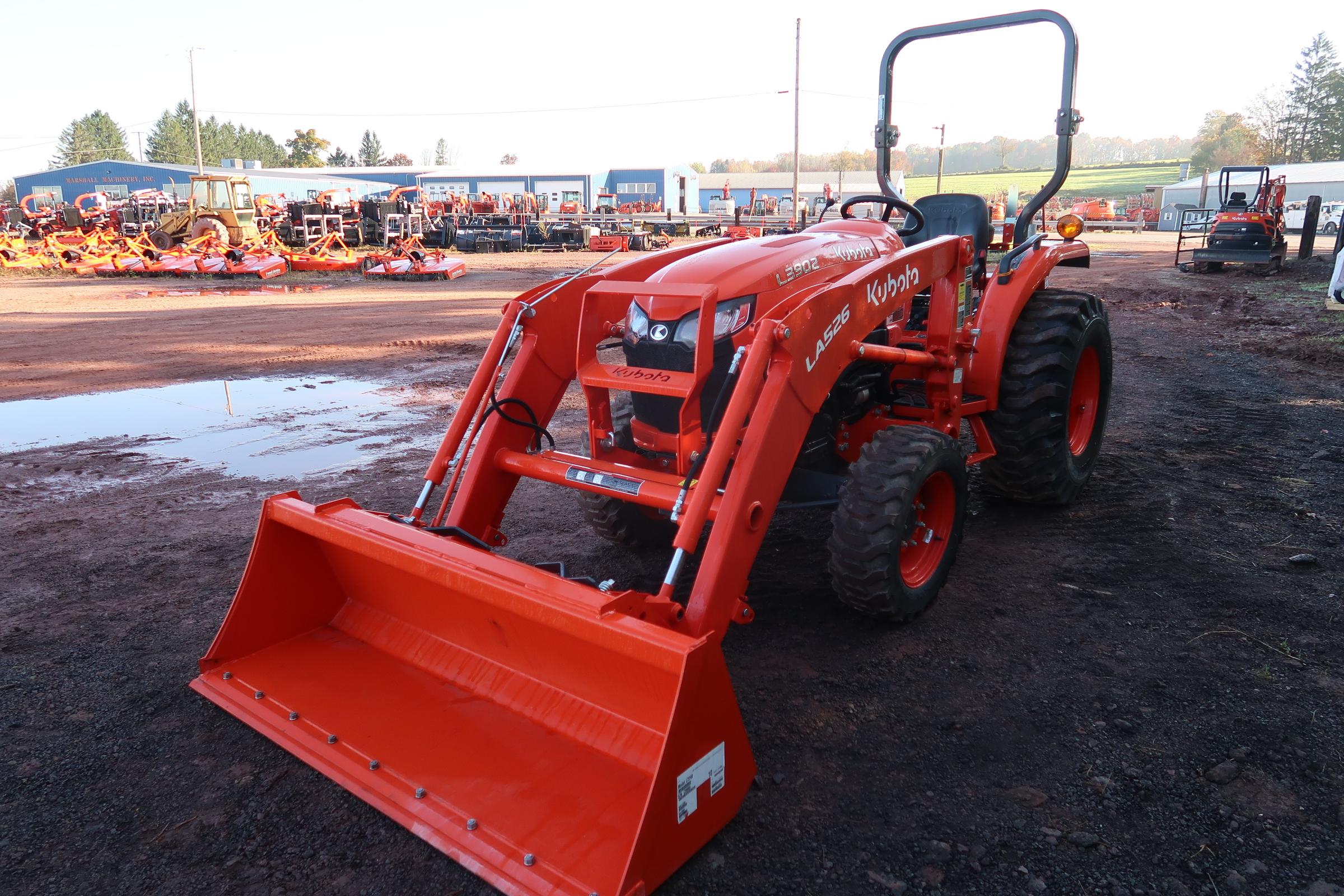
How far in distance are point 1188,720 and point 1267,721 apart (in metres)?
0.24

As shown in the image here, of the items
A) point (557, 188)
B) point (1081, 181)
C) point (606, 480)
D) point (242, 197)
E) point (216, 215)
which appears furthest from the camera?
point (1081, 181)

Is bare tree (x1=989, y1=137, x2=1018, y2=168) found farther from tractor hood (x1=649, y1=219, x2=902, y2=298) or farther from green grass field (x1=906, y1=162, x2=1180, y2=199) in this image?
tractor hood (x1=649, y1=219, x2=902, y2=298)

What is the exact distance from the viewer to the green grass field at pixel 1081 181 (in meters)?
68.2

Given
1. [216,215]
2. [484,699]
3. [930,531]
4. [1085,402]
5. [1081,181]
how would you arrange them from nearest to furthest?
[484,699] < [930,531] < [1085,402] < [216,215] < [1081,181]

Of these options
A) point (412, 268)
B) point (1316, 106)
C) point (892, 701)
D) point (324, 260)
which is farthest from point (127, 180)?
point (1316, 106)

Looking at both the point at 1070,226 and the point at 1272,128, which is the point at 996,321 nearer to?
the point at 1070,226

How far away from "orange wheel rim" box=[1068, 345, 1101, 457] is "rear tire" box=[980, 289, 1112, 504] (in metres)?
0.39

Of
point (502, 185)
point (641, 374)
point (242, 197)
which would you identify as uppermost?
point (502, 185)

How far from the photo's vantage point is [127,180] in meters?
64.8

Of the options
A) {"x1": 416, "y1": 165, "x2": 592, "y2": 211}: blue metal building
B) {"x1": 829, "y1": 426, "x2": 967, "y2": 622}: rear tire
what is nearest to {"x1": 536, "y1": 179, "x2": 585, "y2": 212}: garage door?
{"x1": 416, "y1": 165, "x2": 592, "y2": 211}: blue metal building

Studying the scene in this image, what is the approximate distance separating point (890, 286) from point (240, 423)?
553cm

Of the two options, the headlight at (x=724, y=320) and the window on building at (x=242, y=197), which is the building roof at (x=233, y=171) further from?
the headlight at (x=724, y=320)

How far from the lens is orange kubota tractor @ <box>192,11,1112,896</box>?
2391 mm

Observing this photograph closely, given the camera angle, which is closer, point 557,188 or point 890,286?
point 890,286
